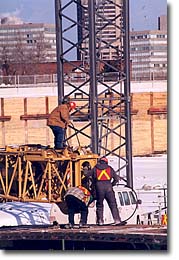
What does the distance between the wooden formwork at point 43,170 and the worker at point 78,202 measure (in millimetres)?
454

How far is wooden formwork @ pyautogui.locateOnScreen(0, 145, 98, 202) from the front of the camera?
4492mm

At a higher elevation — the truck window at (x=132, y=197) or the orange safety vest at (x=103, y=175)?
the orange safety vest at (x=103, y=175)

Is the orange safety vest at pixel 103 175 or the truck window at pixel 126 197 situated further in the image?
the truck window at pixel 126 197

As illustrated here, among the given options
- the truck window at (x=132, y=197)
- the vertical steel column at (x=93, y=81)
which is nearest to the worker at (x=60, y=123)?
the vertical steel column at (x=93, y=81)

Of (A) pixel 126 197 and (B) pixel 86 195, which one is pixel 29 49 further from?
(B) pixel 86 195

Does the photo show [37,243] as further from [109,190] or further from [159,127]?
[159,127]

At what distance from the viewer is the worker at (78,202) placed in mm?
3818

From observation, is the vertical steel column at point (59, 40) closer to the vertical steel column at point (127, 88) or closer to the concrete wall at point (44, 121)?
the vertical steel column at point (127, 88)

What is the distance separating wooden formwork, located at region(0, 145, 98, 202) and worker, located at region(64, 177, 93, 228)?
45 centimetres

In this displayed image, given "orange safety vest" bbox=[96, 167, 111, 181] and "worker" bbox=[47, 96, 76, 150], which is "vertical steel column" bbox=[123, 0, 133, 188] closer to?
"worker" bbox=[47, 96, 76, 150]

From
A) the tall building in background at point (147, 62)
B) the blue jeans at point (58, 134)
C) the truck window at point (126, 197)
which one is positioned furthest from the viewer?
the tall building in background at point (147, 62)

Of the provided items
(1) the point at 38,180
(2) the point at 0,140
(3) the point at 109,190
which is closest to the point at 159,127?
(2) the point at 0,140

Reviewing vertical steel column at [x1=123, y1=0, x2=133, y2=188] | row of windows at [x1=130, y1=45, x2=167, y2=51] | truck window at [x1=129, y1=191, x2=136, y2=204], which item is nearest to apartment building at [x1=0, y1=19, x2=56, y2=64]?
row of windows at [x1=130, y1=45, x2=167, y2=51]

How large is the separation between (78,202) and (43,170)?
0.70m
